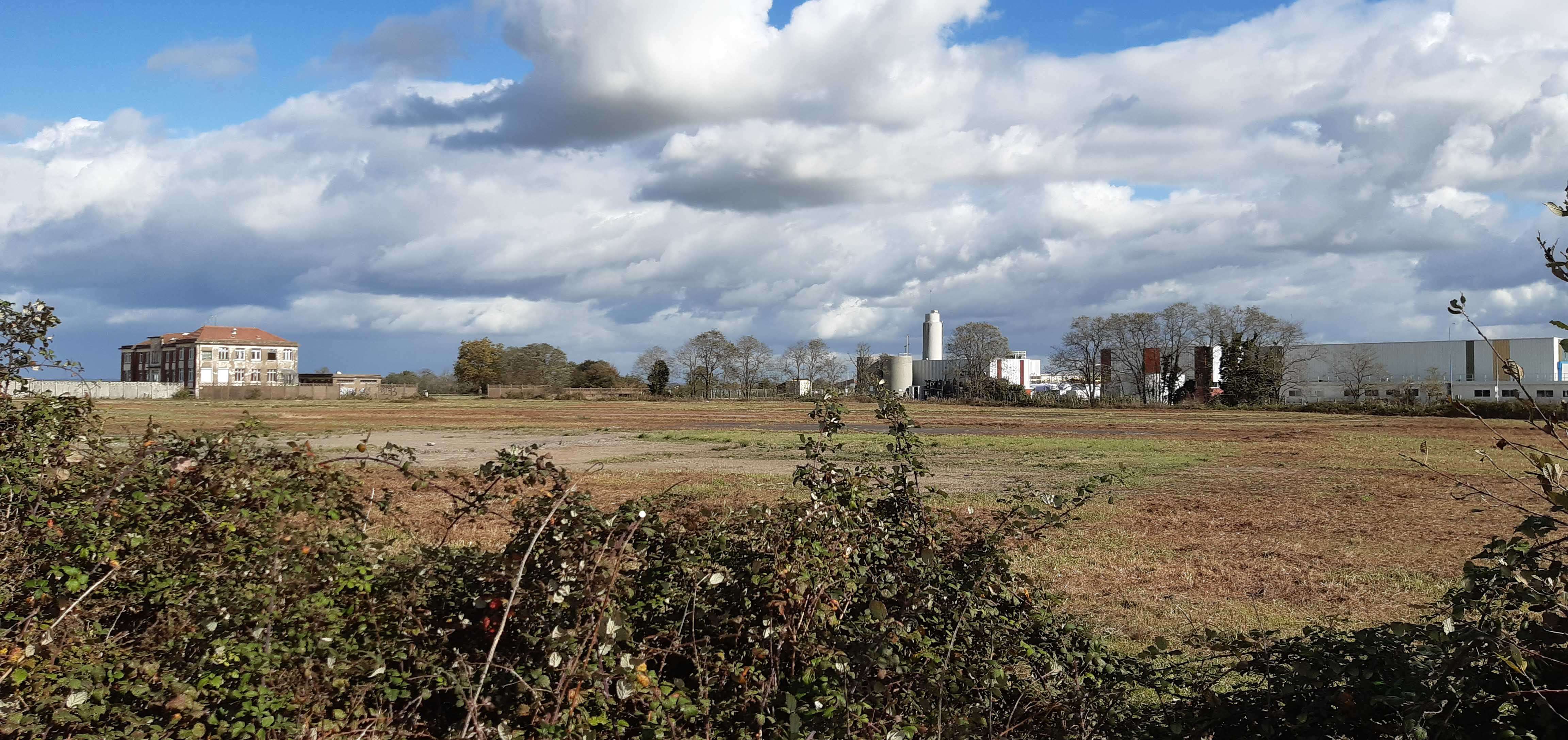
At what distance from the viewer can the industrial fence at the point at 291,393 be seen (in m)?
86.1

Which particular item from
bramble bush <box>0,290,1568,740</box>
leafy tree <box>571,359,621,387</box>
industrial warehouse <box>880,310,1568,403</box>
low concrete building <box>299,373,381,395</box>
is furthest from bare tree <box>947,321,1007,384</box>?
bramble bush <box>0,290,1568,740</box>

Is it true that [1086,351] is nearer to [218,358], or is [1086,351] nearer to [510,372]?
[510,372]

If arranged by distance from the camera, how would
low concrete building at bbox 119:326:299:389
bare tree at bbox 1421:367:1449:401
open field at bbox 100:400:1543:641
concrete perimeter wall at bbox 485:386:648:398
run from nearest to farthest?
1. open field at bbox 100:400:1543:641
2. bare tree at bbox 1421:367:1449:401
3. concrete perimeter wall at bbox 485:386:648:398
4. low concrete building at bbox 119:326:299:389

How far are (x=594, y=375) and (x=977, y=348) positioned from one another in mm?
48116

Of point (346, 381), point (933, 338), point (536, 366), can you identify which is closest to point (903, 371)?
point (933, 338)

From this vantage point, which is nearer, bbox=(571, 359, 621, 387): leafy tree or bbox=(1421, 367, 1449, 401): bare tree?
bbox=(1421, 367, 1449, 401): bare tree

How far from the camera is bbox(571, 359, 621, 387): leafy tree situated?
11094cm

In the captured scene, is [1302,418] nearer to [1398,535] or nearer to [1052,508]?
[1398,535]

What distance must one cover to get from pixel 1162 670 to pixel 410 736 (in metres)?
3.15

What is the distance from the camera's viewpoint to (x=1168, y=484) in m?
17.5

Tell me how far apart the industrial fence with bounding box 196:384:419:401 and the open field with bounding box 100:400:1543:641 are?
146 feet

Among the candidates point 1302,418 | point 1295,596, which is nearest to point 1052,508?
point 1295,596

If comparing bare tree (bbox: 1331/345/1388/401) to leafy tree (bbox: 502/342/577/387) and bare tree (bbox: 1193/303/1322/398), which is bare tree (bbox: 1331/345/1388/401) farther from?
leafy tree (bbox: 502/342/577/387)

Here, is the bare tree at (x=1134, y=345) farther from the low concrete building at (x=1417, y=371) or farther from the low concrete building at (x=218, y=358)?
the low concrete building at (x=218, y=358)
